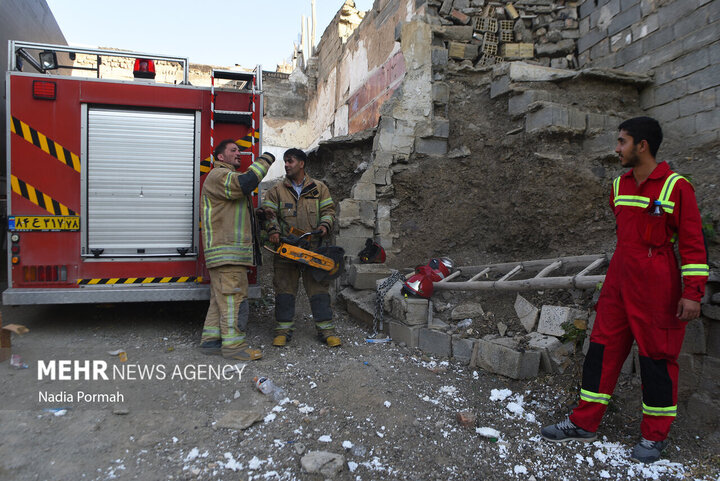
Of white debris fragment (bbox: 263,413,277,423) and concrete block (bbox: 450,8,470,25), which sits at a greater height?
concrete block (bbox: 450,8,470,25)

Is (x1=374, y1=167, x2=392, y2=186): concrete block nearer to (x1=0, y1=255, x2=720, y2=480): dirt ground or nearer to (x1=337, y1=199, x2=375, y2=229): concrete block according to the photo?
(x1=337, y1=199, x2=375, y2=229): concrete block

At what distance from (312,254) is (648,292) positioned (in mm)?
2744

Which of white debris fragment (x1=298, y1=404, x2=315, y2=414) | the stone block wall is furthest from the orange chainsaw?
the stone block wall

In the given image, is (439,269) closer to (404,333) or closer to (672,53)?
(404,333)

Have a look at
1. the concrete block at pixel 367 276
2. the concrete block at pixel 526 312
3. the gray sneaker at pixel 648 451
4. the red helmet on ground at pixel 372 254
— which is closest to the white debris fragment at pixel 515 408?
the gray sneaker at pixel 648 451

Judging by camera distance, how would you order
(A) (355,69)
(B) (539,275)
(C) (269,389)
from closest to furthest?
(C) (269,389)
(B) (539,275)
(A) (355,69)

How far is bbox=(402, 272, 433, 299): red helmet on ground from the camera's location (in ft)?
14.7

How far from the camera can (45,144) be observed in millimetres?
4137

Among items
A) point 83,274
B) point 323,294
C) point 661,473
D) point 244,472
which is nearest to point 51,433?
point 244,472

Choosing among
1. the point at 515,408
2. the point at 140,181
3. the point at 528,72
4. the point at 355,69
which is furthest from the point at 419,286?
the point at 355,69

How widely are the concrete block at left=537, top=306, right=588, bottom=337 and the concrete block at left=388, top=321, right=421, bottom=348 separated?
113 centimetres

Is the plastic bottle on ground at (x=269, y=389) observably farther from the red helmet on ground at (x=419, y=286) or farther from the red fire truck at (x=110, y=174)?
the red helmet on ground at (x=419, y=286)

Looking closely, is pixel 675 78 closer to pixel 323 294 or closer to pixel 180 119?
→ pixel 323 294

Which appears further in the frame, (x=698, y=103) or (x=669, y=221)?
(x=698, y=103)
